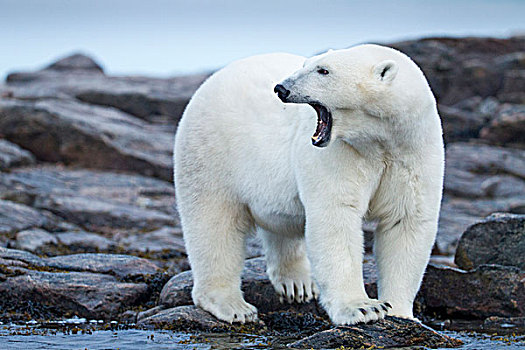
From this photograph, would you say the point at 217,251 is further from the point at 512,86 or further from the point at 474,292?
the point at 512,86

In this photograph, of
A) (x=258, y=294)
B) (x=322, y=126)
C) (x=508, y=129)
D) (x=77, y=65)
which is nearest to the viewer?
(x=322, y=126)

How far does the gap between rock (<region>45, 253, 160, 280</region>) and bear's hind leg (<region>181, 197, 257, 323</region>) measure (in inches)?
49.2

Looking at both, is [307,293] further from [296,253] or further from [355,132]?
[355,132]

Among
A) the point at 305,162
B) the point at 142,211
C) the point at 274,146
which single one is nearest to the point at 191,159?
the point at 274,146

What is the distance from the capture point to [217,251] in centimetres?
625

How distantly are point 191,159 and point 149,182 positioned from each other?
25.7 feet

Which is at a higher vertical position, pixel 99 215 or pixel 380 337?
pixel 380 337

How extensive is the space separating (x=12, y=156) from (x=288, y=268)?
8709mm

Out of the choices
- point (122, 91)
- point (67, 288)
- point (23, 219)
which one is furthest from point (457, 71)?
point (67, 288)

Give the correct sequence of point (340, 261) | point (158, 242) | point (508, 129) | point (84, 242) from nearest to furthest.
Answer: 1. point (340, 261)
2. point (84, 242)
3. point (158, 242)
4. point (508, 129)

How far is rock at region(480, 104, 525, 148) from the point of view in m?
18.0

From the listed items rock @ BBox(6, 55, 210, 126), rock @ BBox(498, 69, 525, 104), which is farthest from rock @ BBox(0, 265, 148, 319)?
rock @ BBox(498, 69, 525, 104)

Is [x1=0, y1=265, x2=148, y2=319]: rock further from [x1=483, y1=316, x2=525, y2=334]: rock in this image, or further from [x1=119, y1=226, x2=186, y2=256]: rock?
[x1=483, y1=316, x2=525, y2=334]: rock

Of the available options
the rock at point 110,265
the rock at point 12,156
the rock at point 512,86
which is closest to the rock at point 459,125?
the rock at point 512,86
